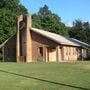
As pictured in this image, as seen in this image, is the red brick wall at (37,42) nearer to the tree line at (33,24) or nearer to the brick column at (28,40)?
the brick column at (28,40)

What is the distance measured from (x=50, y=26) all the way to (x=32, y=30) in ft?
135

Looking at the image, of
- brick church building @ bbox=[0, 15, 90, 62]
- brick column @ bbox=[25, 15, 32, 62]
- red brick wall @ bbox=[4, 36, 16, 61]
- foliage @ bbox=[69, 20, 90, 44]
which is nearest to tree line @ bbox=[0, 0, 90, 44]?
foliage @ bbox=[69, 20, 90, 44]

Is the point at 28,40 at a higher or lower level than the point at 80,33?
lower

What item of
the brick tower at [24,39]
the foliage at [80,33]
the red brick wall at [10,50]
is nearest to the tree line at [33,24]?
the foliage at [80,33]

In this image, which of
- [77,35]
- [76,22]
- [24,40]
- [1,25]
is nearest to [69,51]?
[24,40]

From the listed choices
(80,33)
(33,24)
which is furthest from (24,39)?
(80,33)

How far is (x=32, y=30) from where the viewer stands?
161ft

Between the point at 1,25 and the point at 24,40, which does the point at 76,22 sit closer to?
the point at 1,25

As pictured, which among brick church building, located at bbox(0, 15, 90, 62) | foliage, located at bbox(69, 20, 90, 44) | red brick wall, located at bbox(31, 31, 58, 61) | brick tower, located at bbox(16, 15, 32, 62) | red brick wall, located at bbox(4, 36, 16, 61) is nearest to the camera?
brick church building, located at bbox(0, 15, 90, 62)

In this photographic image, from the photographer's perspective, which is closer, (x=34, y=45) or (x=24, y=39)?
(x=34, y=45)

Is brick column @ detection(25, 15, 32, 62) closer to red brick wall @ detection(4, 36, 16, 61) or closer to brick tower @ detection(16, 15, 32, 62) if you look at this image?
brick tower @ detection(16, 15, 32, 62)

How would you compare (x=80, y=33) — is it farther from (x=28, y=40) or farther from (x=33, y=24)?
(x=28, y=40)

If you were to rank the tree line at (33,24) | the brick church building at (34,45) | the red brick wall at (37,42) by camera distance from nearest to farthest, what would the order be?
the brick church building at (34,45)
the red brick wall at (37,42)
the tree line at (33,24)

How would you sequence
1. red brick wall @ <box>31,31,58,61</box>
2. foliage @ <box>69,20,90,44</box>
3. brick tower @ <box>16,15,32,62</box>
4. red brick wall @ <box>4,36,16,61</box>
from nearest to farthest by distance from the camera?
red brick wall @ <box>31,31,58,61</box> → brick tower @ <box>16,15,32,62</box> → red brick wall @ <box>4,36,16,61</box> → foliage @ <box>69,20,90,44</box>
